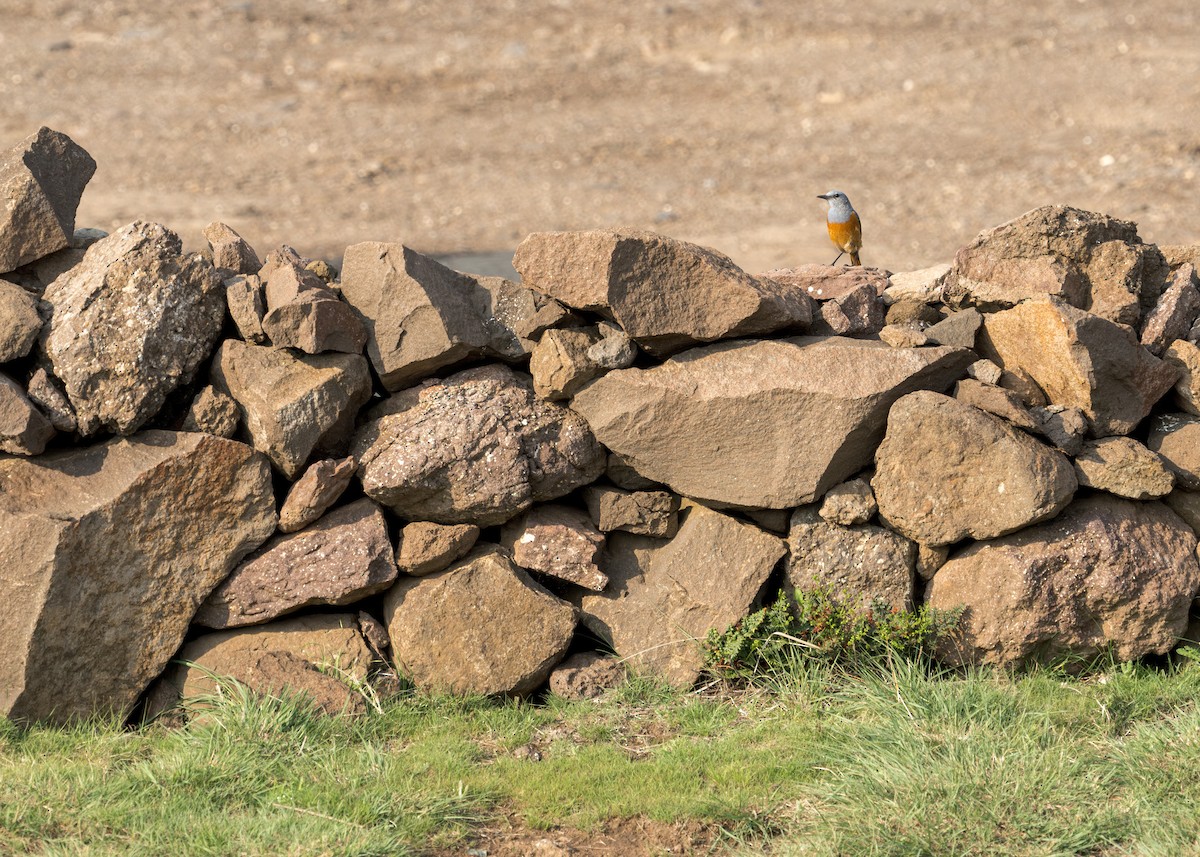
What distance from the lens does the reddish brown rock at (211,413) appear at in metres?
4.84

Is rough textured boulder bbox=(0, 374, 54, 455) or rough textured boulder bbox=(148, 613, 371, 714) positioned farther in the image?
rough textured boulder bbox=(148, 613, 371, 714)

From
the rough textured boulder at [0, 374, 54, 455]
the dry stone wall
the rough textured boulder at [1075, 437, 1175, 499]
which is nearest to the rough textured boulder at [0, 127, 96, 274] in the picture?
the dry stone wall

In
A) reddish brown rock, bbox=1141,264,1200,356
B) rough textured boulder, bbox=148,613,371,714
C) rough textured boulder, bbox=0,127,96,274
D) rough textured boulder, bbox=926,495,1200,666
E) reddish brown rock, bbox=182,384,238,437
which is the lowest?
rough textured boulder, bbox=148,613,371,714

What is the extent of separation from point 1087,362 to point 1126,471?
1.53 ft

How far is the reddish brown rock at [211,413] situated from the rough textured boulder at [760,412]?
1403mm

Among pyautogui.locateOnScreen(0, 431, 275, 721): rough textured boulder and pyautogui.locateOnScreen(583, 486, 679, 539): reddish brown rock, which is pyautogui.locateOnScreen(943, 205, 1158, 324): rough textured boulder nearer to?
pyautogui.locateOnScreen(583, 486, 679, 539): reddish brown rock

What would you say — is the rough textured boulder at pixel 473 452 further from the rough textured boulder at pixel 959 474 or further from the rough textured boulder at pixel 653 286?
the rough textured boulder at pixel 959 474

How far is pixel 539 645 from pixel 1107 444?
7.94 feet

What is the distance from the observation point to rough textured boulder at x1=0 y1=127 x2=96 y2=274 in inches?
200

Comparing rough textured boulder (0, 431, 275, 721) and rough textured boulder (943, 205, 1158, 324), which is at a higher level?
rough textured boulder (943, 205, 1158, 324)

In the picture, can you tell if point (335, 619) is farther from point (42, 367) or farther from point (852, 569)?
point (852, 569)

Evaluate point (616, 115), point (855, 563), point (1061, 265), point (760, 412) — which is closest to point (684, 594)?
point (855, 563)

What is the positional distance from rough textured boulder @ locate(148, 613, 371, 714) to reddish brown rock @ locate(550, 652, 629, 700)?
772 millimetres

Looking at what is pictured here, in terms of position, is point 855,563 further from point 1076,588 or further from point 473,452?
point 473,452
